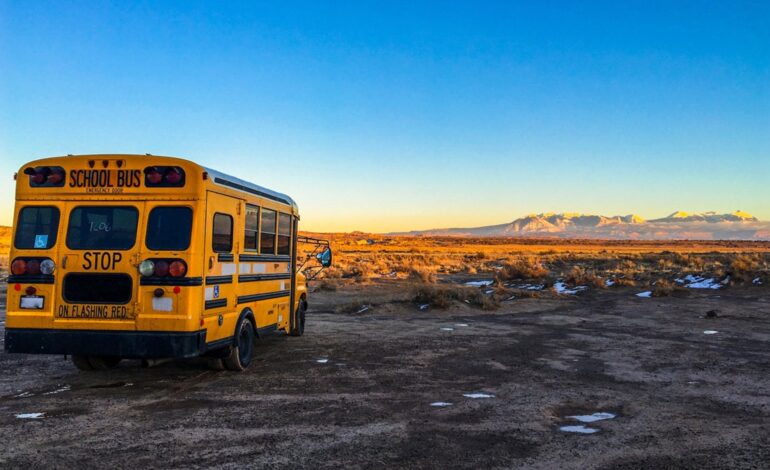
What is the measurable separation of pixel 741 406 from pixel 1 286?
90.5 ft

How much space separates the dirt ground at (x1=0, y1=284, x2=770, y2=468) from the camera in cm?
564

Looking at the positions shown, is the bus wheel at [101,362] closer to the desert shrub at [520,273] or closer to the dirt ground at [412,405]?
the dirt ground at [412,405]

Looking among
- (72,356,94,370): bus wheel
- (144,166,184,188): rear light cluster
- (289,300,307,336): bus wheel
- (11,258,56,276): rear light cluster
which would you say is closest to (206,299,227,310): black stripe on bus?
(144,166,184,188): rear light cluster

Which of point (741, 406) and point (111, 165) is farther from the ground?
point (111, 165)

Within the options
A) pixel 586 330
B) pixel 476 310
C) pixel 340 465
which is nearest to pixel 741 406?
pixel 340 465

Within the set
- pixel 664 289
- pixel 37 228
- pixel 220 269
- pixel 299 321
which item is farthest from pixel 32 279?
pixel 664 289

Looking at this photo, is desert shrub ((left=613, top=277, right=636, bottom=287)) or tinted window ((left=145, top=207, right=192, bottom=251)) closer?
tinted window ((left=145, top=207, right=192, bottom=251))

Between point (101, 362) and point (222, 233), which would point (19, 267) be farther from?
point (222, 233)

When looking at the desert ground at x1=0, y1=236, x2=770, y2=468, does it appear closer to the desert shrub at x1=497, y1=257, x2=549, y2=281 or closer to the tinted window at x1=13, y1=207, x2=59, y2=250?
the tinted window at x1=13, y1=207, x2=59, y2=250

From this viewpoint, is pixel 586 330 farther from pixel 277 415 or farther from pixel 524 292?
pixel 277 415

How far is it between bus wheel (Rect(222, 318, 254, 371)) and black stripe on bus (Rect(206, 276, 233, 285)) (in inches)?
32.7

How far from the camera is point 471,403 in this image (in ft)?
25.3

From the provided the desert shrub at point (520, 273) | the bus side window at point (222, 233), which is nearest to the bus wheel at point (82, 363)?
the bus side window at point (222, 233)

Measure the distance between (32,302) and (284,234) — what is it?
14.5ft
